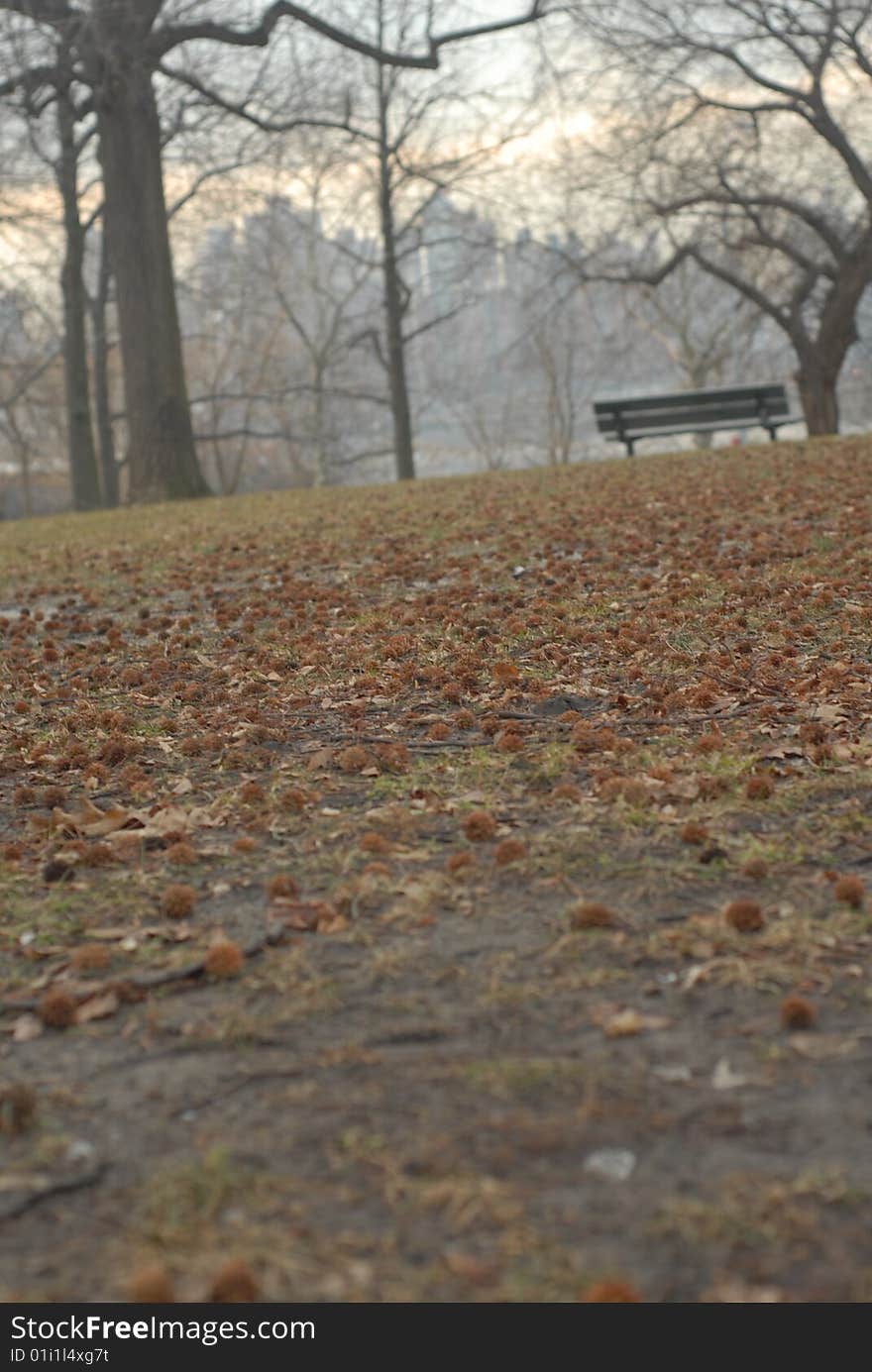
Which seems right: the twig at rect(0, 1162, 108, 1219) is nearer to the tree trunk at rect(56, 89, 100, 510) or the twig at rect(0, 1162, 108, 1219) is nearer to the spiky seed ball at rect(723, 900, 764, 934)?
the spiky seed ball at rect(723, 900, 764, 934)

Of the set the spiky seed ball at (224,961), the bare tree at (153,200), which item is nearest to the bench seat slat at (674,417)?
the bare tree at (153,200)

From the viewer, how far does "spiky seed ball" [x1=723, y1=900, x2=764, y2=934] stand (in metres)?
2.79

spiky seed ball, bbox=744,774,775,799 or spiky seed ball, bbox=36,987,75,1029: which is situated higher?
spiky seed ball, bbox=744,774,775,799

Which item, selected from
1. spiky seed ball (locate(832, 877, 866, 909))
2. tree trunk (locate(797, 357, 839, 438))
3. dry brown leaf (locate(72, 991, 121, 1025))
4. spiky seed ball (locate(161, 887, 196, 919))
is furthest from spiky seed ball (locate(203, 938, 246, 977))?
tree trunk (locate(797, 357, 839, 438))

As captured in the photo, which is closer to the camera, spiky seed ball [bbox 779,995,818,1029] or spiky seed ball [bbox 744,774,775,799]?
spiky seed ball [bbox 779,995,818,1029]

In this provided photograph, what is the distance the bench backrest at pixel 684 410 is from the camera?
18.1m

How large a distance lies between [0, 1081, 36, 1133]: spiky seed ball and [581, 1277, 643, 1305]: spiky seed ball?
3.43 ft

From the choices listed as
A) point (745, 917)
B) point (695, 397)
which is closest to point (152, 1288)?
point (745, 917)

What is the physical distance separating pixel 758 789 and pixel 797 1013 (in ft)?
4.12

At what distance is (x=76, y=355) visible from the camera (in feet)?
82.0

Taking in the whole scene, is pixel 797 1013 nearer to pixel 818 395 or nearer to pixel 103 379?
pixel 818 395

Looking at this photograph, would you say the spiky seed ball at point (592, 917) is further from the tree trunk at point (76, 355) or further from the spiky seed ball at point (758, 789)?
the tree trunk at point (76, 355)

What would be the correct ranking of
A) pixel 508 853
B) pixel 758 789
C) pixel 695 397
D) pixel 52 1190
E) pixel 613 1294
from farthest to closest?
1. pixel 695 397
2. pixel 758 789
3. pixel 508 853
4. pixel 52 1190
5. pixel 613 1294
